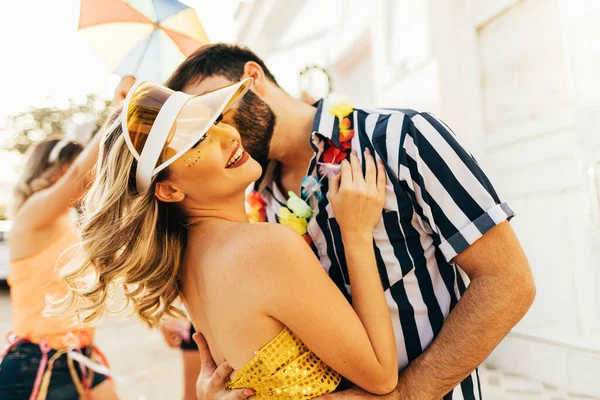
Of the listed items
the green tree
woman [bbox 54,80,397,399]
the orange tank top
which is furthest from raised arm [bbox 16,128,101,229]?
the green tree

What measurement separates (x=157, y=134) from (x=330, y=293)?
0.73 meters

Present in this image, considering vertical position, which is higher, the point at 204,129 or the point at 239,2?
the point at 239,2

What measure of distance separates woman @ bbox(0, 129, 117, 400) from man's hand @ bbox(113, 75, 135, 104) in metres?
0.29

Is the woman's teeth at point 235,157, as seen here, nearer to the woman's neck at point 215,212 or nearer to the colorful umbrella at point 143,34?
the woman's neck at point 215,212

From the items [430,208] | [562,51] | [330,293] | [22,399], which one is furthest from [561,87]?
[22,399]

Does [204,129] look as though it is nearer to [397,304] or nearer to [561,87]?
[397,304]

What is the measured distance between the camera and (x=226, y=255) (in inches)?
52.4

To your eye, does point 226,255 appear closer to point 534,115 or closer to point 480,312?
point 480,312

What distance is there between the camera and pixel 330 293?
4.21 feet

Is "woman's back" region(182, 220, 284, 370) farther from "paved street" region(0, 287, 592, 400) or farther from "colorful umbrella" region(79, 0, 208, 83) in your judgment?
"colorful umbrella" region(79, 0, 208, 83)

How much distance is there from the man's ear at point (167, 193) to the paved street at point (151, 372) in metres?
0.88

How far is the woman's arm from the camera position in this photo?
Result: 4.10ft

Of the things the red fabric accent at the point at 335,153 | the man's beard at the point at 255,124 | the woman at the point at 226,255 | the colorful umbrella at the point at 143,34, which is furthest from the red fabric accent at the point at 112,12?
the red fabric accent at the point at 335,153

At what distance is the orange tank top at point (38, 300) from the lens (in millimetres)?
2578
